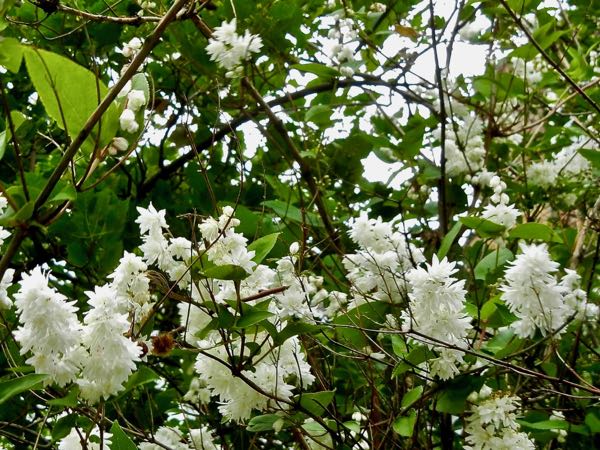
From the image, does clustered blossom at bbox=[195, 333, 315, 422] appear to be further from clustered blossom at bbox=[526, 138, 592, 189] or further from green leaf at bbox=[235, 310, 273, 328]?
clustered blossom at bbox=[526, 138, 592, 189]

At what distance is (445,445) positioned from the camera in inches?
82.5

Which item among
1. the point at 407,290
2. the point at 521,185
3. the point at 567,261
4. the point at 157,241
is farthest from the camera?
the point at 521,185

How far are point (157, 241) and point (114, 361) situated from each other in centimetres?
36

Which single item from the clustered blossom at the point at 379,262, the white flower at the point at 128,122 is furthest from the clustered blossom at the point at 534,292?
the white flower at the point at 128,122

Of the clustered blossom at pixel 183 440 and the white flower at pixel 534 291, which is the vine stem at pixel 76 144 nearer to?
the white flower at pixel 534 291

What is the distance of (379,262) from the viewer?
2037 millimetres

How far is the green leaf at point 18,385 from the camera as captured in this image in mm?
1302

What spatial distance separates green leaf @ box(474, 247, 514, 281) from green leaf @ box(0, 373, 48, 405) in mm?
1139

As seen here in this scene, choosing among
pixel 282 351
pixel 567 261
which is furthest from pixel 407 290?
pixel 567 261

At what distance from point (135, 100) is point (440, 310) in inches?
29.4

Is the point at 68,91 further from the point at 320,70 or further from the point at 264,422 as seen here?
the point at 320,70

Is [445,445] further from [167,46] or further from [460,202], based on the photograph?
[167,46]

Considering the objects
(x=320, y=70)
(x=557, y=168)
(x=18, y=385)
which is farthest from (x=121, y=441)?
(x=557, y=168)

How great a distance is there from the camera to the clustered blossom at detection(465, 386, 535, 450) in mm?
1845
